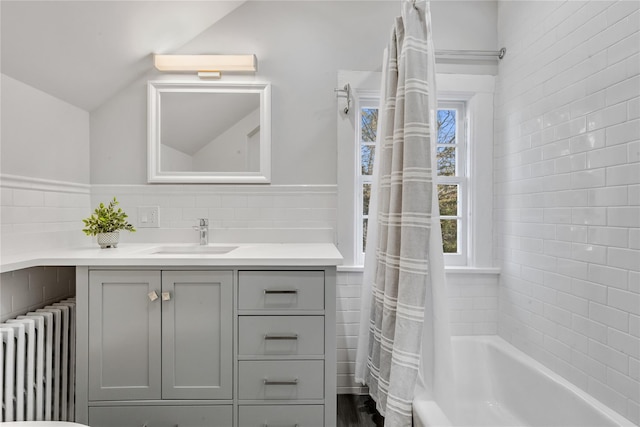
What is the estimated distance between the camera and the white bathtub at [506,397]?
141 cm

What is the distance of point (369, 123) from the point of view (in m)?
2.36

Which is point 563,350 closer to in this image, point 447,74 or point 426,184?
point 426,184

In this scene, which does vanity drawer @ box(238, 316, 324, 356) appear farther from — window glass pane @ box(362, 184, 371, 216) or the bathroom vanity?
window glass pane @ box(362, 184, 371, 216)

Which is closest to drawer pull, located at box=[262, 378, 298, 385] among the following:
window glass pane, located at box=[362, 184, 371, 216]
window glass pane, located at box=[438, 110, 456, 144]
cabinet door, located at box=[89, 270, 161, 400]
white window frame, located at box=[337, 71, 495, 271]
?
cabinet door, located at box=[89, 270, 161, 400]

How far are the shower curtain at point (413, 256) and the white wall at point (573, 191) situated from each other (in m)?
0.66

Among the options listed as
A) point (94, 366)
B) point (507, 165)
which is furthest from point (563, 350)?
point (94, 366)

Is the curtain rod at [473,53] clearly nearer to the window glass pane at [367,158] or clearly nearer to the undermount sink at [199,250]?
the window glass pane at [367,158]

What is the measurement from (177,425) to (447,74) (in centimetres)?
246

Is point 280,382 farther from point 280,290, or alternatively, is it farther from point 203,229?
point 203,229

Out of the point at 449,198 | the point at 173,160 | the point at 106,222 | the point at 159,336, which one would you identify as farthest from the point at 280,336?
the point at 449,198

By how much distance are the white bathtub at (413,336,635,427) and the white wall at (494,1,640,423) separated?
6cm

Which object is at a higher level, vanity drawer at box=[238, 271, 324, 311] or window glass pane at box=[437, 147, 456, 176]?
window glass pane at box=[437, 147, 456, 176]

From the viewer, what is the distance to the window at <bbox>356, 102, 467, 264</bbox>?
7.72 ft

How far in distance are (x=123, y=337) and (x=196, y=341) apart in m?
0.33
